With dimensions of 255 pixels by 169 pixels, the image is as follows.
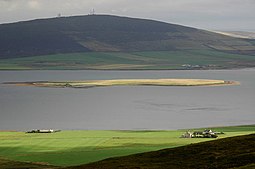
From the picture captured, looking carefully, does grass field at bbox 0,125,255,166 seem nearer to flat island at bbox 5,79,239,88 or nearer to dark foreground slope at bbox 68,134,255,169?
dark foreground slope at bbox 68,134,255,169

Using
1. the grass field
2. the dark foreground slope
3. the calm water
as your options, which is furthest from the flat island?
the dark foreground slope

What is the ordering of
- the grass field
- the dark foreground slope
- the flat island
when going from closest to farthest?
the dark foreground slope
the grass field
the flat island

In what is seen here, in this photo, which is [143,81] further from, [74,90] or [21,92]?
[21,92]

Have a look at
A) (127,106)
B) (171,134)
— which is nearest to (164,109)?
(127,106)

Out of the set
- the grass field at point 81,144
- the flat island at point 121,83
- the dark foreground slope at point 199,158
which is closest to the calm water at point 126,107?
the flat island at point 121,83

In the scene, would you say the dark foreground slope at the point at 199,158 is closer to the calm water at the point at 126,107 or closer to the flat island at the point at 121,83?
the calm water at the point at 126,107

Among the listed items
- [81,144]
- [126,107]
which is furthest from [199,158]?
[126,107]

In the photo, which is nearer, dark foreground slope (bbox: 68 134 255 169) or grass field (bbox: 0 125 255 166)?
dark foreground slope (bbox: 68 134 255 169)
